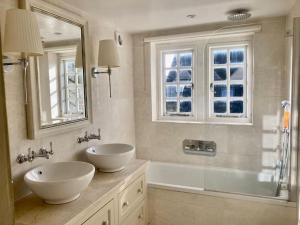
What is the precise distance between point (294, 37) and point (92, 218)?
2.34m

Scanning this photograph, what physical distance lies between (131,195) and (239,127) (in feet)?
5.23

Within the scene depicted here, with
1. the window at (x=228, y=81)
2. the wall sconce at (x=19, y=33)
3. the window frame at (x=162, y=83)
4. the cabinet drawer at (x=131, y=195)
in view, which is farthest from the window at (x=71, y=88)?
the window at (x=228, y=81)

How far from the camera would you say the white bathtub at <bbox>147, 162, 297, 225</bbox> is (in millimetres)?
2264

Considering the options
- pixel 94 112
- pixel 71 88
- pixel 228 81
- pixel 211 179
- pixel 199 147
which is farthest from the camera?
pixel 199 147

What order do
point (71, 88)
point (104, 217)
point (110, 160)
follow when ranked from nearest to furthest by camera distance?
point (104, 217), point (110, 160), point (71, 88)

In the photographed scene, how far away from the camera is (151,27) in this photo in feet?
10.1

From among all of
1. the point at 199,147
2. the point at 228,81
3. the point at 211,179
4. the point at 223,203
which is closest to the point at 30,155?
the point at 223,203

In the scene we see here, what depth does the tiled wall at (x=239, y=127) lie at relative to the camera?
2791 mm

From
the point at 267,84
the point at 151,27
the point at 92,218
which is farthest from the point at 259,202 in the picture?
the point at 151,27

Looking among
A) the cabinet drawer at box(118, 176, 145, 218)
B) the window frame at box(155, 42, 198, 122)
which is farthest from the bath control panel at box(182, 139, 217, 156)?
the cabinet drawer at box(118, 176, 145, 218)

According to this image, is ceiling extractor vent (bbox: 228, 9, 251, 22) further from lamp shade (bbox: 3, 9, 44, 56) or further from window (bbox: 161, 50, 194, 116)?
lamp shade (bbox: 3, 9, 44, 56)

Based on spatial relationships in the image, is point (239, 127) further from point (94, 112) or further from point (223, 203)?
point (94, 112)

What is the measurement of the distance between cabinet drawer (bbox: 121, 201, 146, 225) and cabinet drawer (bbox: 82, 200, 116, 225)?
0.88 ft

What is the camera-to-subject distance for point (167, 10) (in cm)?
242
